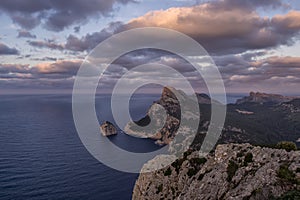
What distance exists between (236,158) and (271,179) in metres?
10.4

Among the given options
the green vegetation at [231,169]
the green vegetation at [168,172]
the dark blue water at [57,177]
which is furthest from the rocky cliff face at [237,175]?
the dark blue water at [57,177]

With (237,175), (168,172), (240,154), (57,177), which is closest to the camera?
(237,175)

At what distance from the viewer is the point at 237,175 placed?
4375 centimetres

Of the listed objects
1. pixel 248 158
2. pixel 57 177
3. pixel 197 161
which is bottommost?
pixel 57 177

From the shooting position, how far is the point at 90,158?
189m

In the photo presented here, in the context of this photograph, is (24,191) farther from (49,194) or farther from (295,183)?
(295,183)

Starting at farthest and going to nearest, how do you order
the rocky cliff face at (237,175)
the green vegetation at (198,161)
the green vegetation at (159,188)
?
the green vegetation at (159,188)
the green vegetation at (198,161)
the rocky cliff face at (237,175)

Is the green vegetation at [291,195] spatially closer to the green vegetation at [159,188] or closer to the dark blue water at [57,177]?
the green vegetation at [159,188]

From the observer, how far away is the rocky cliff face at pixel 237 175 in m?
36.7

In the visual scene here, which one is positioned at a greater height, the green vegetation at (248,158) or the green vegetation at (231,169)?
the green vegetation at (248,158)

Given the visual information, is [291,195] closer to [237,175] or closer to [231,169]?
[237,175]

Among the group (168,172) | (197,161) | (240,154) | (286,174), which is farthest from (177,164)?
(286,174)

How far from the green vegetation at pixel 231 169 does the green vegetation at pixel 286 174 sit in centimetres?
820

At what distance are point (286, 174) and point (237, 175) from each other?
8345 millimetres
